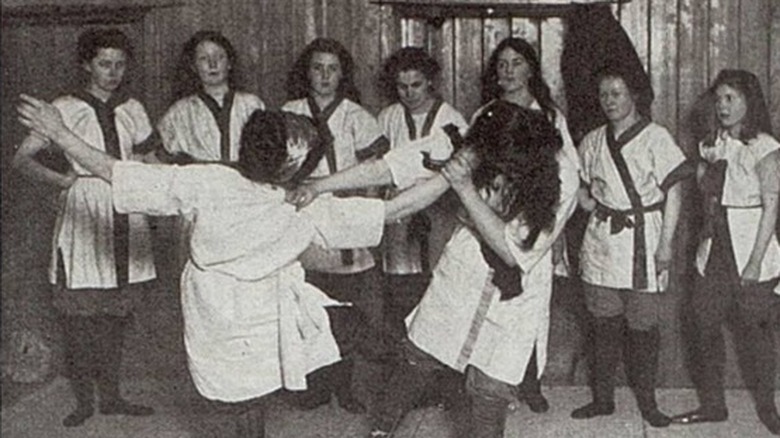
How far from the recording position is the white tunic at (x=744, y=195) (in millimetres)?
4492

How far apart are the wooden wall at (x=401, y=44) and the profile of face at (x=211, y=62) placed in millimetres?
282

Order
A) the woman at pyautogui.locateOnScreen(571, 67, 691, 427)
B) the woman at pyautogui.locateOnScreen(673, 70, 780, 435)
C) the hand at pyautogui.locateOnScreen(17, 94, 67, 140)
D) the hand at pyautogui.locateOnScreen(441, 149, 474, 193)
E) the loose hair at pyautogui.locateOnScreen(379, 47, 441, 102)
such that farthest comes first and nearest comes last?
1. the loose hair at pyautogui.locateOnScreen(379, 47, 441, 102)
2. the woman at pyautogui.locateOnScreen(571, 67, 691, 427)
3. the woman at pyautogui.locateOnScreen(673, 70, 780, 435)
4. the hand at pyautogui.locateOnScreen(441, 149, 474, 193)
5. the hand at pyautogui.locateOnScreen(17, 94, 67, 140)

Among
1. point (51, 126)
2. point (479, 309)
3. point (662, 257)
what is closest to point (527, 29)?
point (662, 257)

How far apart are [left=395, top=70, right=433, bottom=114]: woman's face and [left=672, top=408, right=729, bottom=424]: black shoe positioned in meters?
1.38

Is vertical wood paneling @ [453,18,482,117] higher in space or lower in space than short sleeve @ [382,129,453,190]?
higher

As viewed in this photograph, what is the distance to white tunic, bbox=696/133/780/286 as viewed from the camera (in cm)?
449

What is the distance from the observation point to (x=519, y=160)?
3627 millimetres

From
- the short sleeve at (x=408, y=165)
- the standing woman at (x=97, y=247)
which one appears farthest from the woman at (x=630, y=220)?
the standing woman at (x=97, y=247)

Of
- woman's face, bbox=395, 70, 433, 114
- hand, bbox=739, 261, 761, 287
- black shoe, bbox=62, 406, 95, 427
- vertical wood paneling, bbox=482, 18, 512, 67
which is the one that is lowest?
black shoe, bbox=62, 406, 95, 427

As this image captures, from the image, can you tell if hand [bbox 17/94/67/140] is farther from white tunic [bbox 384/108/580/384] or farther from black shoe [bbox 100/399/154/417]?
black shoe [bbox 100/399/154/417]

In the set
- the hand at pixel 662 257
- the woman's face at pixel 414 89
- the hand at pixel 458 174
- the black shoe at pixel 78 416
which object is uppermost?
the woman's face at pixel 414 89

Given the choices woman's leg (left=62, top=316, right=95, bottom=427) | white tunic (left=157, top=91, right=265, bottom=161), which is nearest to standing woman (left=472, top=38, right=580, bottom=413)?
white tunic (left=157, top=91, right=265, bottom=161)

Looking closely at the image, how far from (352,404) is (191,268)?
1.52m

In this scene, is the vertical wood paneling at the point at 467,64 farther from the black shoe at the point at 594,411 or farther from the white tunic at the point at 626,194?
the black shoe at the point at 594,411
